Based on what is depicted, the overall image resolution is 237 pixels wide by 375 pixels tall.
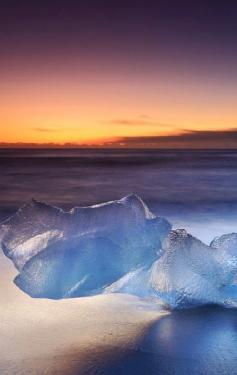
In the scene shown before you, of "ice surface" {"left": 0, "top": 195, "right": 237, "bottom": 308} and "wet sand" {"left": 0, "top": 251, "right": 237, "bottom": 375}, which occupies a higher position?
Result: "ice surface" {"left": 0, "top": 195, "right": 237, "bottom": 308}

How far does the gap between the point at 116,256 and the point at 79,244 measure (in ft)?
1.17

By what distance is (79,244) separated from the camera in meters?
4.34

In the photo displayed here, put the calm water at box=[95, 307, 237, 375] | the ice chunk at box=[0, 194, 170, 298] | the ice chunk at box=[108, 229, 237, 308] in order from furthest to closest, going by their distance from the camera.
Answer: the ice chunk at box=[0, 194, 170, 298], the ice chunk at box=[108, 229, 237, 308], the calm water at box=[95, 307, 237, 375]

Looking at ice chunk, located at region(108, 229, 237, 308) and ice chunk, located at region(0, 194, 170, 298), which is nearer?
ice chunk, located at region(108, 229, 237, 308)

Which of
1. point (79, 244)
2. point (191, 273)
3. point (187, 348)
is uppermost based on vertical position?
point (79, 244)

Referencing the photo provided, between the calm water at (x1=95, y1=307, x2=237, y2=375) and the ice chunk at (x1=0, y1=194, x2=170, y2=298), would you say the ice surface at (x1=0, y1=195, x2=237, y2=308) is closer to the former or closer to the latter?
the ice chunk at (x1=0, y1=194, x2=170, y2=298)

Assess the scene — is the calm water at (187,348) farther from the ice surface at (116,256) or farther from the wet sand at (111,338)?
the ice surface at (116,256)

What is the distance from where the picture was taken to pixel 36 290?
412 cm

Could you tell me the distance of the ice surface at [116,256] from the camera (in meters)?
3.83

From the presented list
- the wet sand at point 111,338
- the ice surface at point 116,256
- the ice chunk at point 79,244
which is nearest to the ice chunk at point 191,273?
the ice surface at point 116,256

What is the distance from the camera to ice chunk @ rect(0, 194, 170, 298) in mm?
4164

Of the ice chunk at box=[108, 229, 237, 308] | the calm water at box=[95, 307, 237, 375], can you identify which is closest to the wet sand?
the calm water at box=[95, 307, 237, 375]

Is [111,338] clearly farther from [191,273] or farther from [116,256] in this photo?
[116,256]

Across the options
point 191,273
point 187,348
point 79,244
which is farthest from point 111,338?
point 79,244
